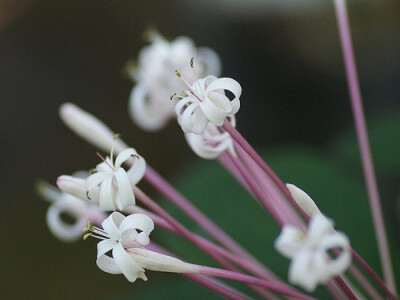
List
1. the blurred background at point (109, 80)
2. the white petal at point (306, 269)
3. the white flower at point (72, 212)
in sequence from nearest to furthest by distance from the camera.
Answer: the white petal at point (306, 269) → the white flower at point (72, 212) → the blurred background at point (109, 80)

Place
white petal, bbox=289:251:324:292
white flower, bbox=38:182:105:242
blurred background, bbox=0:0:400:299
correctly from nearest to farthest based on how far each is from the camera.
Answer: white petal, bbox=289:251:324:292 < white flower, bbox=38:182:105:242 < blurred background, bbox=0:0:400:299

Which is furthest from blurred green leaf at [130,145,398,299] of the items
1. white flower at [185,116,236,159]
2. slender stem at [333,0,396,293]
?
white flower at [185,116,236,159]

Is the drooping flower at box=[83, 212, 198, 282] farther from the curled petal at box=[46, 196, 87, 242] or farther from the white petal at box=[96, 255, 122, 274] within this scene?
the curled petal at box=[46, 196, 87, 242]

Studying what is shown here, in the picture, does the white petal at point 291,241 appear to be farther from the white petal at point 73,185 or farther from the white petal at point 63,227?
the white petal at point 63,227

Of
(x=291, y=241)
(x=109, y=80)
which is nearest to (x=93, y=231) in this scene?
(x=291, y=241)

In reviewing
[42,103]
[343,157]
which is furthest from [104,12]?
[343,157]

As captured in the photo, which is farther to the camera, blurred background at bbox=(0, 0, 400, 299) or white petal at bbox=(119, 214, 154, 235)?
blurred background at bbox=(0, 0, 400, 299)

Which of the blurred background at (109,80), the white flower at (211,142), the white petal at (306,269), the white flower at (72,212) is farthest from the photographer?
the blurred background at (109,80)

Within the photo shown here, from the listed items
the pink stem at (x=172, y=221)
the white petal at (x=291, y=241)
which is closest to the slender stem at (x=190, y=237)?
the pink stem at (x=172, y=221)
